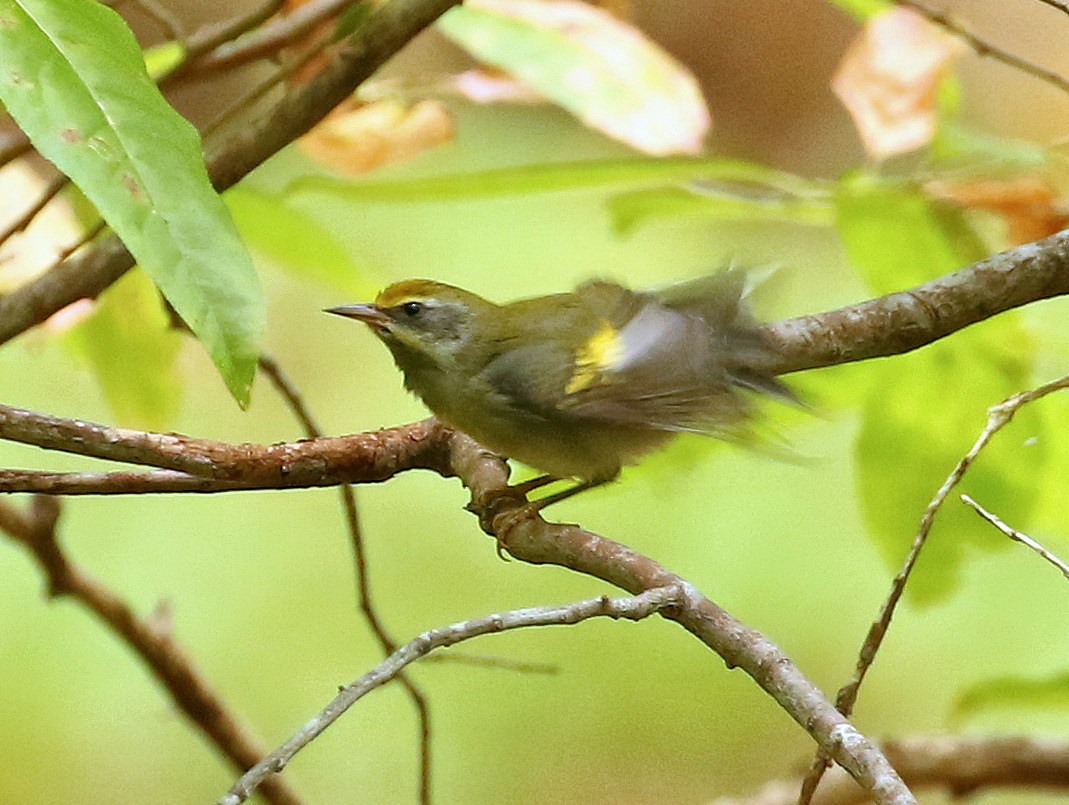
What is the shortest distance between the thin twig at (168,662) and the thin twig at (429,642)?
2.87 ft

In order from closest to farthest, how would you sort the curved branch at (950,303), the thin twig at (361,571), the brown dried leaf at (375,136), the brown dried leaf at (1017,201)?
the curved branch at (950,303), the thin twig at (361,571), the brown dried leaf at (1017,201), the brown dried leaf at (375,136)

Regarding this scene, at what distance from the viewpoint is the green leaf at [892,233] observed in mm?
1305

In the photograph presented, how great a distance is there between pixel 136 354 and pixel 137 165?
2.73 ft

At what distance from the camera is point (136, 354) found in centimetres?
149

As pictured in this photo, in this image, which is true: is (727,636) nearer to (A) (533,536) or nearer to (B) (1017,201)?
(A) (533,536)

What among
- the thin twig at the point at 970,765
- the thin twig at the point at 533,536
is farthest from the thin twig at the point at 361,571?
the thin twig at the point at 970,765

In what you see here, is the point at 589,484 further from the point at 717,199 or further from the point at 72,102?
the point at 72,102

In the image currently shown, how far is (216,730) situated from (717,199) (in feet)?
2.95

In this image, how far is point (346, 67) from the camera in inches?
45.1

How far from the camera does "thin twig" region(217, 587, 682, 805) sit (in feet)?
2.19

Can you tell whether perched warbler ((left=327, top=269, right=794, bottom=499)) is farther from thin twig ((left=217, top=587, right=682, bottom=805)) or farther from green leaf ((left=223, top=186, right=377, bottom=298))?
thin twig ((left=217, top=587, right=682, bottom=805))

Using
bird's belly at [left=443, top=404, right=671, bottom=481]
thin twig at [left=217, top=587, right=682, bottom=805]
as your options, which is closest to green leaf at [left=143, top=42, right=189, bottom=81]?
bird's belly at [left=443, top=404, right=671, bottom=481]

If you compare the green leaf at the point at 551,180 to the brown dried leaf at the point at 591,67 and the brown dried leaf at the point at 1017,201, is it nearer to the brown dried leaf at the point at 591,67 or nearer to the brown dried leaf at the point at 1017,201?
the brown dried leaf at the point at 591,67

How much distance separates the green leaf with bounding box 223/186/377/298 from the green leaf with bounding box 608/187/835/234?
32 cm
